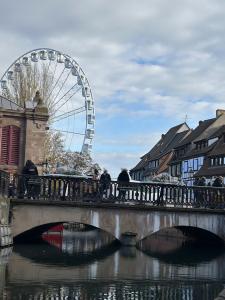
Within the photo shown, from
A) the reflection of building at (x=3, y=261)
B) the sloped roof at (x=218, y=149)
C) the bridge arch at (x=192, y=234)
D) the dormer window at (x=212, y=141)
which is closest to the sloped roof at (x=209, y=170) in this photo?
the sloped roof at (x=218, y=149)

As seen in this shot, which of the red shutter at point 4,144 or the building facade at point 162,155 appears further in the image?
the building facade at point 162,155

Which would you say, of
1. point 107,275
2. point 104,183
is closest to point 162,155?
point 104,183

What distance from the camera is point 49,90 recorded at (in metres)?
56.0

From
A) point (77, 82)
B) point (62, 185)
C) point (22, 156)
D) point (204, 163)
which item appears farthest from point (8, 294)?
point (204, 163)

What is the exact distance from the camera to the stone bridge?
2684cm

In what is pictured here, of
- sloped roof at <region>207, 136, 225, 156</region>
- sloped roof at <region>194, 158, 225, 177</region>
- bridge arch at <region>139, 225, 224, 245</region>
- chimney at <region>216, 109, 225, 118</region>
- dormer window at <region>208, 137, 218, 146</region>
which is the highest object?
chimney at <region>216, 109, 225, 118</region>

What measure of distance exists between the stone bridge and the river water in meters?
1.15

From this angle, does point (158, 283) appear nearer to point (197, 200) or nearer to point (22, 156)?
point (197, 200)

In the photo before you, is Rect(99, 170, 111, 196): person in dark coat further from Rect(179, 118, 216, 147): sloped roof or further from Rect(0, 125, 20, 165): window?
Rect(179, 118, 216, 147): sloped roof

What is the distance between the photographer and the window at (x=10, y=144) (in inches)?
1287

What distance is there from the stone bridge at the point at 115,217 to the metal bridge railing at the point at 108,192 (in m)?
0.42

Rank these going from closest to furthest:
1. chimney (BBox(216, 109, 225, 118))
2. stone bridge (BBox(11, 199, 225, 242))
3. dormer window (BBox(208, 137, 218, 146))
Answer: stone bridge (BBox(11, 199, 225, 242)) → dormer window (BBox(208, 137, 218, 146)) → chimney (BBox(216, 109, 225, 118))

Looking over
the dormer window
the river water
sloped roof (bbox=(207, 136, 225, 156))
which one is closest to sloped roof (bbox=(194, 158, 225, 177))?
sloped roof (bbox=(207, 136, 225, 156))

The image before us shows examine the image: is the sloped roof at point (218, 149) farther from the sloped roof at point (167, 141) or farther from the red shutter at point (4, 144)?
the red shutter at point (4, 144)
